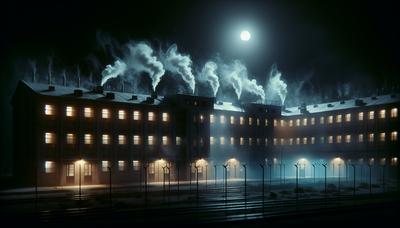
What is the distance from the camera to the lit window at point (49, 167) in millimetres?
53969

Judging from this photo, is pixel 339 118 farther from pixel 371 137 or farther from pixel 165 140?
pixel 165 140

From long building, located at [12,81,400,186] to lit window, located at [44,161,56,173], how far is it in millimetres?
121

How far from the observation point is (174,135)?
→ 66.8 meters

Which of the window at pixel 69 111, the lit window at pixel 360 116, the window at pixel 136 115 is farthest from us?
the lit window at pixel 360 116

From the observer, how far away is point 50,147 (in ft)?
179

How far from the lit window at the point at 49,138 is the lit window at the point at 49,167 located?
8.56 ft

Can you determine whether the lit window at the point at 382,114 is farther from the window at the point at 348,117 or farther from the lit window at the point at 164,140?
the lit window at the point at 164,140

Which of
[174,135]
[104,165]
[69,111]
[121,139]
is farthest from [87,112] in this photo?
[174,135]

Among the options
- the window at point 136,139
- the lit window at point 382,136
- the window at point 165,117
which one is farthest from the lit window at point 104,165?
the lit window at point 382,136

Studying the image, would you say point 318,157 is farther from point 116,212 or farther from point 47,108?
point 116,212

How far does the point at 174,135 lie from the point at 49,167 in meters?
19.7

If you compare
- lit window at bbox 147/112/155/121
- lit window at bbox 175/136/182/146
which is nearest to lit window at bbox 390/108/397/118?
lit window at bbox 175/136/182/146

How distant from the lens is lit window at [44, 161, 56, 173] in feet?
177

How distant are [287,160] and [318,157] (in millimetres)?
6131
